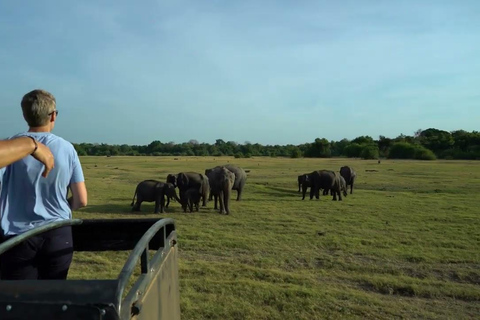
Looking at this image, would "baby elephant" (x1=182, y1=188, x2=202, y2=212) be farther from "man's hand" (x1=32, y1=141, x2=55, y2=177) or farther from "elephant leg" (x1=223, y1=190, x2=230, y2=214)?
"man's hand" (x1=32, y1=141, x2=55, y2=177)

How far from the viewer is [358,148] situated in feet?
250

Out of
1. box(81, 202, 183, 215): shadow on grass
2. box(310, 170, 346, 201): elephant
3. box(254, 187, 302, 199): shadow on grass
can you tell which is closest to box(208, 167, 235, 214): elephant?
box(81, 202, 183, 215): shadow on grass

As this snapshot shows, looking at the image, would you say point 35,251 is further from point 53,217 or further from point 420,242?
point 420,242

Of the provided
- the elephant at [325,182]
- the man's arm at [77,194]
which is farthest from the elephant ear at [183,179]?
the man's arm at [77,194]

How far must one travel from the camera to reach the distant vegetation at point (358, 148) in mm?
67750

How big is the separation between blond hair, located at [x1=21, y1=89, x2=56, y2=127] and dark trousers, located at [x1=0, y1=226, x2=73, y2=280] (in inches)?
30.7

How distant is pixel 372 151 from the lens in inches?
2734

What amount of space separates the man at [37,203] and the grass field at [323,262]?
123 inches

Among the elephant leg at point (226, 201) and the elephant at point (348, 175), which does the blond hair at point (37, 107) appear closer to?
the elephant leg at point (226, 201)

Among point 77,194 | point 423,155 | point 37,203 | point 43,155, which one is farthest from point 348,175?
point 423,155

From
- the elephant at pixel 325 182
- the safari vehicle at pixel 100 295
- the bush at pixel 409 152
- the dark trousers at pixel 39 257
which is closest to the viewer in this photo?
the safari vehicle at pixel 100 295

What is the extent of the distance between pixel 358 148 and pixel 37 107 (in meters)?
75.6

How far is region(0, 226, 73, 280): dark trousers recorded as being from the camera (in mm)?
3092

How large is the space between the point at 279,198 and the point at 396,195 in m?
5.60
